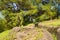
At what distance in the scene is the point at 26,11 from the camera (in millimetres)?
6078

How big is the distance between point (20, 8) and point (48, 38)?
2417 millimetres

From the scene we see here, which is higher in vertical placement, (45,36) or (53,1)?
(53,1)

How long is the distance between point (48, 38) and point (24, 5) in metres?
2.34

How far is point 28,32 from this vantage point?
14.0 ft

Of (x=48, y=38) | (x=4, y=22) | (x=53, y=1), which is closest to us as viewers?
(x=48, y=38)

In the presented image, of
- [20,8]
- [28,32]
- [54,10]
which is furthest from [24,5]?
[28,32]

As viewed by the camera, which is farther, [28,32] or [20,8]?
[20,8]

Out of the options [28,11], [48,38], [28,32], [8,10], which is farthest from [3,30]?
[48,38]

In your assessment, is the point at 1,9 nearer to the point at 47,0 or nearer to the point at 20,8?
the point at 20,8

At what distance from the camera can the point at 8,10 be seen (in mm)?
6004

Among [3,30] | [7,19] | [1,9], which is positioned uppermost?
[1,9]

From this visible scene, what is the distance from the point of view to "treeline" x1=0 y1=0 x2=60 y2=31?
5909mm

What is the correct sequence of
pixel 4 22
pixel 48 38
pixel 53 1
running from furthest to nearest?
1. pixel 53 1
2. pixel 4 22
3. pixel 48 38

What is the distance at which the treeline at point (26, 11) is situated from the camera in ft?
19.4
